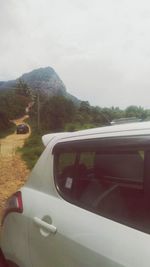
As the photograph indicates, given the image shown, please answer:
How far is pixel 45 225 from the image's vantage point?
256 centimetres

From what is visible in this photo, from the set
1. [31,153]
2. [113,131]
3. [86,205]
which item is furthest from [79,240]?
[31,153]

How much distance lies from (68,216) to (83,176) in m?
0.43

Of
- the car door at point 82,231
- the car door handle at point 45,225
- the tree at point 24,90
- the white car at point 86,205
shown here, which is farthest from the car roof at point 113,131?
the tree at point 24,90

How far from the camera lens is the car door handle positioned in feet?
8.15

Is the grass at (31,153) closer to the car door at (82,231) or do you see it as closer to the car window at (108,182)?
the car window at (108,182)

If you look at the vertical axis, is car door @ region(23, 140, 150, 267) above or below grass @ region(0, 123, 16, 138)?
above

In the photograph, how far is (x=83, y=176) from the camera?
9.22 feet

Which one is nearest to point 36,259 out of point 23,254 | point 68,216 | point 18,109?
point 23,254

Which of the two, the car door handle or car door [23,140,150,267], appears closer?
car door [23,140,150,267]

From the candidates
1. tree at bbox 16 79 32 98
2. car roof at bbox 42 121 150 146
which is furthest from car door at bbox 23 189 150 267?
tree at bbox 16 79 32 98

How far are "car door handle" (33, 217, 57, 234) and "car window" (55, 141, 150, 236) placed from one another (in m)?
0.20

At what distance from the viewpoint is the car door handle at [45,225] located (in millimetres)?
2483

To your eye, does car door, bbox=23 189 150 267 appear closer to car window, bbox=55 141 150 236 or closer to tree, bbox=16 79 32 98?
car window, bbox=55 141 150 236

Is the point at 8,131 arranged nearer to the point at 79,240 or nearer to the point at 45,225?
the point at 45,225
